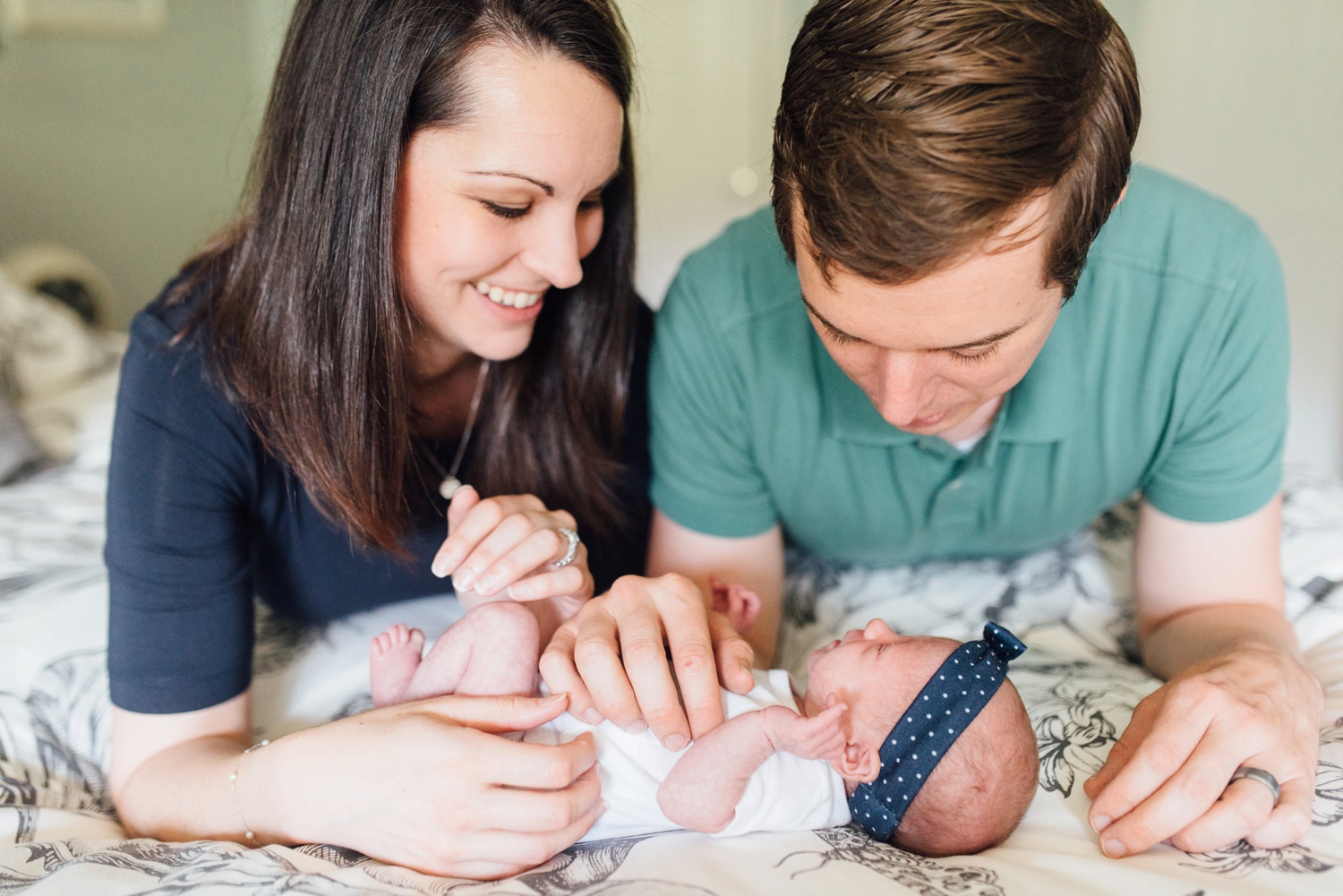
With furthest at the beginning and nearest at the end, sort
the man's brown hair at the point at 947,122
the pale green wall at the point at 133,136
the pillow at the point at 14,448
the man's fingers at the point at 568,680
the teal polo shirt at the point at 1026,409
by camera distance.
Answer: the pale green wall at the point at 133,136
the pillow at the point at 14,448
the teal polo shirt at the point at 1026,409
the man's fingers at the point at 568,680
the man's brown hair at the point at 947,122

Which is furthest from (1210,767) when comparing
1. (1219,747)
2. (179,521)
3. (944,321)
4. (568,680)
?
(179,521)

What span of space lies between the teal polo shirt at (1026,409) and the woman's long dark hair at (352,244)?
19 cm

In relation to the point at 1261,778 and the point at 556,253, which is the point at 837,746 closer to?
the point at 1261,778

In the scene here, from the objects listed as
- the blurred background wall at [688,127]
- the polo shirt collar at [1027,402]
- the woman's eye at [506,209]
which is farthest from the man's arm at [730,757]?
the blurred background wall at [688,127]

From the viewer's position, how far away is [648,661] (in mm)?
998

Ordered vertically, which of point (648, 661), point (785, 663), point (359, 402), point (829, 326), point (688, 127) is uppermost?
point (688, 127)

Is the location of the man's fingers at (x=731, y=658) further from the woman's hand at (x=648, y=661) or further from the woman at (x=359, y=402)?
the woman at (x=359, y=402)

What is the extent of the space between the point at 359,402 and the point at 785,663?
0.72m

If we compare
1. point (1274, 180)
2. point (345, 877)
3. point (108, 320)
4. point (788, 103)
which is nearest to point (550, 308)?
point (788, 103)

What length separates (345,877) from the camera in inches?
34.7

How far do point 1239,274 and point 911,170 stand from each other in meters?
0.63

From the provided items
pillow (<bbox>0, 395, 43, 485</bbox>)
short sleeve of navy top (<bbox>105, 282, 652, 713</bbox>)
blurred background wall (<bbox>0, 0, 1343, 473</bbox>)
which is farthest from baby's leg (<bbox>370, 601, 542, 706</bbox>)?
pillow (<bbox>0, 395, 43, 485</bbox>)

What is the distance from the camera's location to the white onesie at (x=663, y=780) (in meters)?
1.01

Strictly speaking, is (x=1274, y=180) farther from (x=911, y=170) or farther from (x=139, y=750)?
(x=139, y=750)
